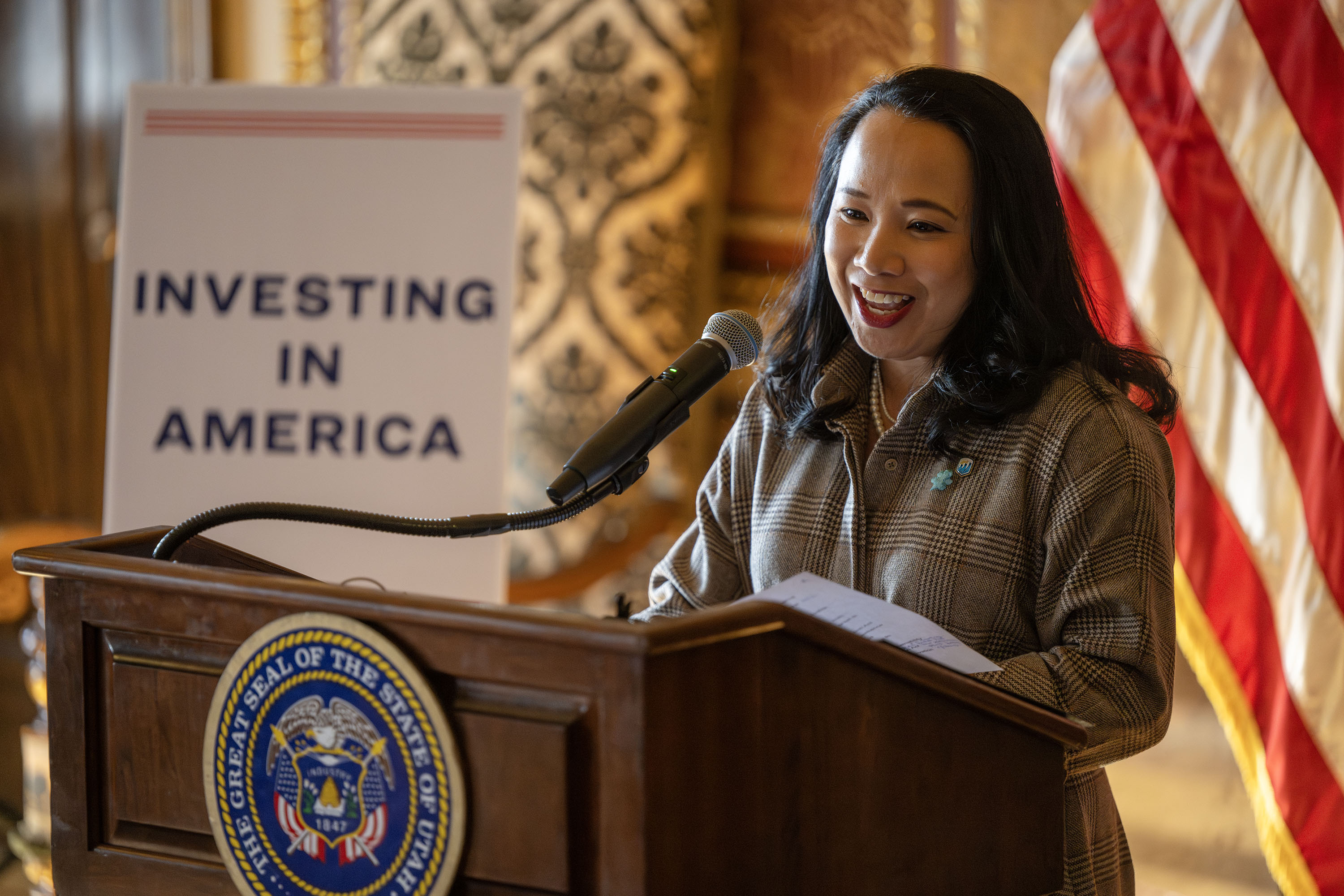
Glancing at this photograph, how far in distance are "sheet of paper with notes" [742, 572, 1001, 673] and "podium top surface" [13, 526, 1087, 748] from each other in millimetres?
16

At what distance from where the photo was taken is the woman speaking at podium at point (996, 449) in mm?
1093

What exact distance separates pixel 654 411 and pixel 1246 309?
1.29 m

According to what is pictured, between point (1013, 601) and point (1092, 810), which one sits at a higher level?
point (1013, 601)

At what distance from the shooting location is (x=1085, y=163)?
194cm

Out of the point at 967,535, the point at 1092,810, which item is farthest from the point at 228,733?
the point at 1092,810

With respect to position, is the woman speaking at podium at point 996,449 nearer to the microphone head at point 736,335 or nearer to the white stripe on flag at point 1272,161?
the microphone head at point 736,335

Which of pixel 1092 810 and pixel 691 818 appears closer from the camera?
pixel 691 818

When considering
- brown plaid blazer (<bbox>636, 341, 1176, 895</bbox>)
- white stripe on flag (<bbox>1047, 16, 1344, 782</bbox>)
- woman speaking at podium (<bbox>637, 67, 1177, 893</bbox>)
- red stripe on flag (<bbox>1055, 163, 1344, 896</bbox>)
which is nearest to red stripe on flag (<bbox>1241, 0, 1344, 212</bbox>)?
white stripe on flag (<bbox>1047, 16, 1344, 782</bbox>)

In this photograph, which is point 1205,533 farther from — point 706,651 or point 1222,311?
point 706,651

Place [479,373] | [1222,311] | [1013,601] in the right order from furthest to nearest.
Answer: [479,373], [1222,311], [1013,601]

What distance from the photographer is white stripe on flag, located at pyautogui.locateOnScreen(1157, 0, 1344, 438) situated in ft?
5.71

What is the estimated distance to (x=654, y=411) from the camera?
946 mm

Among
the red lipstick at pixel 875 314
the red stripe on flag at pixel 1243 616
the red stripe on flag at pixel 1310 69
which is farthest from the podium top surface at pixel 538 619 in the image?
the red stripe on flag at pixel 1310 69

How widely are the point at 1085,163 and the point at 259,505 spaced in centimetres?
152
